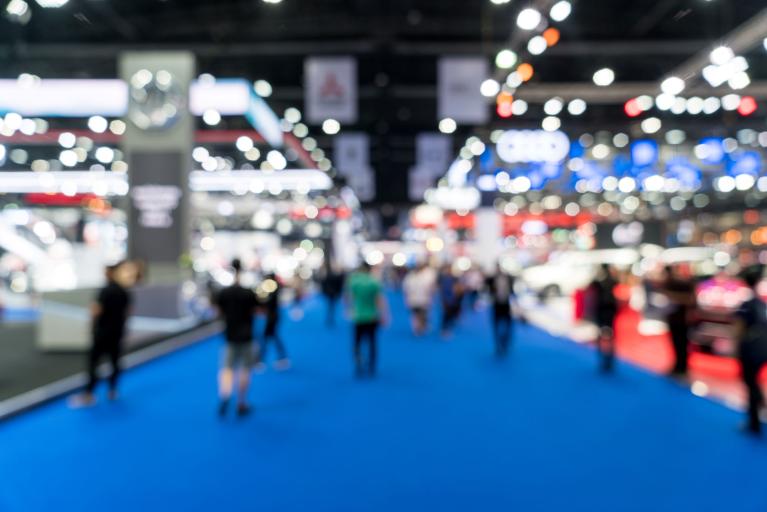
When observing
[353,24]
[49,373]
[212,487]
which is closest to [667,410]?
[212,487]

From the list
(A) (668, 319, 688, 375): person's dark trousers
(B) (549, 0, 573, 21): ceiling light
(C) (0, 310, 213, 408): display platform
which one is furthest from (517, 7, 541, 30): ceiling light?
(C) (0, 310, 213, 408): display platform

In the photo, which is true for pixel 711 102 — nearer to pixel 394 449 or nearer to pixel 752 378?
pixel 752 378

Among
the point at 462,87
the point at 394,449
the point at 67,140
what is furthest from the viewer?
the point at 67,140

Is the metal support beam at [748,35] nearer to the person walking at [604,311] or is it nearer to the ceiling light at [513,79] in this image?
the ceiling light at [513,79]

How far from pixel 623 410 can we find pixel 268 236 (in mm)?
31380

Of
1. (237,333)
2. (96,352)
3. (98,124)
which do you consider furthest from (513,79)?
(98,124)

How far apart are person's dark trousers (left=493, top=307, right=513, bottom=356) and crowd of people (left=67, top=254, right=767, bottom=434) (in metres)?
Answer: 0.02

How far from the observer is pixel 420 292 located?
1344 centimetres

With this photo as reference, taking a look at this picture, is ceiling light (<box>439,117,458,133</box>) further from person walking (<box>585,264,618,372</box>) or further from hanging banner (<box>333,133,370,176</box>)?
person walking (<box>585,264,618,372</box>)

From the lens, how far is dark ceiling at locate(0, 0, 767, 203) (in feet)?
51.4

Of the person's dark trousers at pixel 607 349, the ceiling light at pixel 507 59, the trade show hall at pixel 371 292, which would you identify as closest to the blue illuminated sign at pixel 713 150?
the trade show hall at pixel 371 292

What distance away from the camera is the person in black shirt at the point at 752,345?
576cm

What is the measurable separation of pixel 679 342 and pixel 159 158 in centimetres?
971

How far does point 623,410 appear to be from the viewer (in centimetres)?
670
